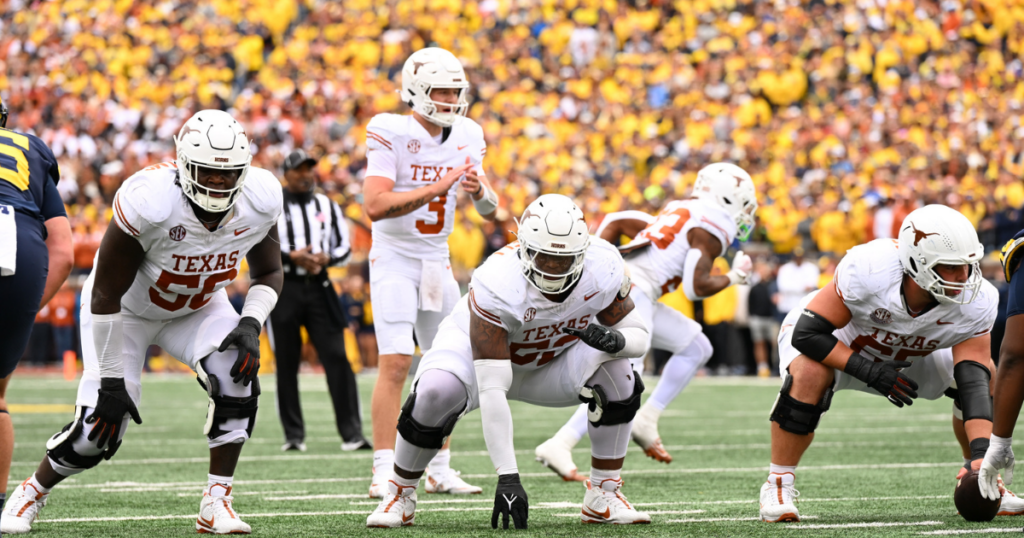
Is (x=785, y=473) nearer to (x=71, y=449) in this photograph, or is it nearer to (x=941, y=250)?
(x=941, y=250)

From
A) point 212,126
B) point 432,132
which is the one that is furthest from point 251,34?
point 212,126

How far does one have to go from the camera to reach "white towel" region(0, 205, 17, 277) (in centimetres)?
393

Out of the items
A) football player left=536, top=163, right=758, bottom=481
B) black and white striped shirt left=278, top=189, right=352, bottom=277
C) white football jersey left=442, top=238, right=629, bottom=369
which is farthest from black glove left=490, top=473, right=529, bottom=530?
black and white striped shirt left=278, top=189, right=352, bottom=277

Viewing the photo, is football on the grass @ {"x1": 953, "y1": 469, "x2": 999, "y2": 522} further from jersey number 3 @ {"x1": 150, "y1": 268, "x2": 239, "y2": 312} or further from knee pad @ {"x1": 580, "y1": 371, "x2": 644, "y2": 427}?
jersey number 3 @ {"x1": 150, "y1": 268, "x2": 239, "y2": 312}

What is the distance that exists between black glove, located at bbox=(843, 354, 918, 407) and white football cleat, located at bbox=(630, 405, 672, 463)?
2184 mm

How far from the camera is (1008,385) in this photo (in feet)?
14.4

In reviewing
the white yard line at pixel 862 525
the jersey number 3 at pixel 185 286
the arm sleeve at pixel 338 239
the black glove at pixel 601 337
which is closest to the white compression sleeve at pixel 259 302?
the jersey number 3 at pixel 185 286

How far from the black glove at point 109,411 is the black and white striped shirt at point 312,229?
12.6 feet

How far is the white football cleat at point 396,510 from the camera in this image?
15.3 ft

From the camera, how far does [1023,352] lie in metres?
4.33

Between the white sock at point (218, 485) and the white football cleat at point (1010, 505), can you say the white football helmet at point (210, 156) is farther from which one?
the white football cleat at point (1010, 505)

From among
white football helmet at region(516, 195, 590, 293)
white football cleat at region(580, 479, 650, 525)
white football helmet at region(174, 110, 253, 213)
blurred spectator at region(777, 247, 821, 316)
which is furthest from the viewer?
blurred spectator at region(777, 247, 821, 316)

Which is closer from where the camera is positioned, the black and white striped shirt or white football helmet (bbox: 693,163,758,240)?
white football helmet (bbox: 693,163,758,240)

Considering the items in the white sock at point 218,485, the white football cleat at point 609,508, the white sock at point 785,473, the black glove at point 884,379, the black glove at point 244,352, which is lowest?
the white football cleat at point 609,508
